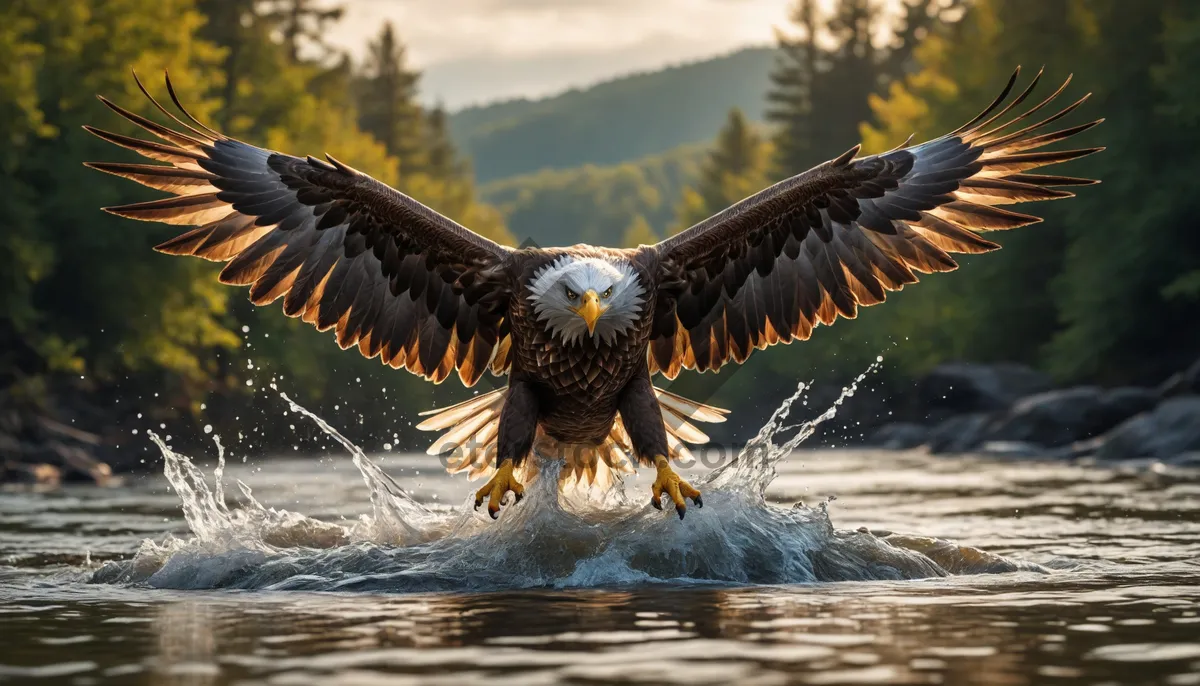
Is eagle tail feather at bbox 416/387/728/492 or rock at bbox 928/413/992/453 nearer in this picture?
eagle tail feather at bbox 416/387/728/492

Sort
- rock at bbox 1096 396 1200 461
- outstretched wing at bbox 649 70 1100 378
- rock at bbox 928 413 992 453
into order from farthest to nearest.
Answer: rock at bbox 928 413 992 453 < rock at bbox 1096 396 1200 461 < outstretched wing at bbox 649 70 1100 378

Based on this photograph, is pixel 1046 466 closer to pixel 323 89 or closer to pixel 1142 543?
pixel 1142 543

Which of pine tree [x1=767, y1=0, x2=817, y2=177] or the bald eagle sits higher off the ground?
pine tree [x1=767, y1=0, x2=817, y2=177]

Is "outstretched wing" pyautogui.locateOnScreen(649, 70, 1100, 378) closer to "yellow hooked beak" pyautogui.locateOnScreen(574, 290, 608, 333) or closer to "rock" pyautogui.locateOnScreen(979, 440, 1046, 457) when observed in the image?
"yellow hooked beak" pyautogui.locateOnScreen(574, 290, 608, 333)

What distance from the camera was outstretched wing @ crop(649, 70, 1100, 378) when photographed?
9922mm

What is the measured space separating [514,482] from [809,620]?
107 inches

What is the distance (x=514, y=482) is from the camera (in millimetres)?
9109

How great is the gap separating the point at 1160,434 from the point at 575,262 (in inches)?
609

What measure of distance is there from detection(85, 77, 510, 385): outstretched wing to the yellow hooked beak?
123 cm

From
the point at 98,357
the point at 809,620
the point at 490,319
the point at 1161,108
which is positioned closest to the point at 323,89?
the point at 98,357

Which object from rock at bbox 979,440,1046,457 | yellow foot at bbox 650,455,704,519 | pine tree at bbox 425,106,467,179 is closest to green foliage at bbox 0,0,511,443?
rock at bbox 979,440,1046,457

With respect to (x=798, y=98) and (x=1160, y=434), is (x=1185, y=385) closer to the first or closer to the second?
(x=1160, y=434)

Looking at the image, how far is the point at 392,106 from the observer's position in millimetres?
68312

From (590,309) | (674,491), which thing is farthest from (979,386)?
(590,309)
